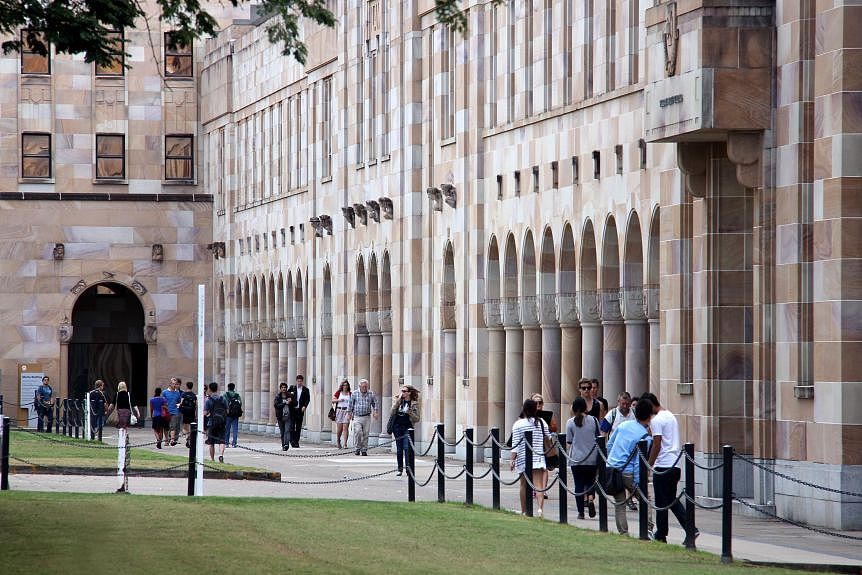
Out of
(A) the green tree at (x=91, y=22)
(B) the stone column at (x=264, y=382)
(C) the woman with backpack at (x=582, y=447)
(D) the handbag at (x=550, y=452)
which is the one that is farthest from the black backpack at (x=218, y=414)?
(A) the green tree at (x=91, y=22)

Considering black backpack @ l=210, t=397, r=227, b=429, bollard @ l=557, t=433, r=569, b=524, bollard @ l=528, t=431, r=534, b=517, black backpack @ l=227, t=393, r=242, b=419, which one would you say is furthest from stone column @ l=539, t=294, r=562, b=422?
bollard @ l=557, t=433, r=569, b=524

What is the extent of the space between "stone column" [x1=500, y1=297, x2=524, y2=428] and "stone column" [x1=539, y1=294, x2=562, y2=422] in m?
2.27

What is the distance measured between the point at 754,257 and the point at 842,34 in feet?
12.1

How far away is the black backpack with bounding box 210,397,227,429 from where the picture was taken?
44.9 meters

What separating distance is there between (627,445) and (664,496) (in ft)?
3.18

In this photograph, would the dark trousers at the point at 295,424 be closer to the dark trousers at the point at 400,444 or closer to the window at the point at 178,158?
the dark trousers at the point at 400,444

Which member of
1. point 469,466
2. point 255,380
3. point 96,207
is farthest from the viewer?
point 96,207

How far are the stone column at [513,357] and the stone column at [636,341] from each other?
7312mm

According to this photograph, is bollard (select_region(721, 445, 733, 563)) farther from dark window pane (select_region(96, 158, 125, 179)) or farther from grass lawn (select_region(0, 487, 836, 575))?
dark window pane (select_region(96, 158, 125, 179))

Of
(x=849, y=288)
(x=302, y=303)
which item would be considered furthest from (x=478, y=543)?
(x=302, y=303)

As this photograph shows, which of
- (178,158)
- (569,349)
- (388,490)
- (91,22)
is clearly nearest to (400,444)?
(569,349)

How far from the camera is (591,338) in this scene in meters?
37.7

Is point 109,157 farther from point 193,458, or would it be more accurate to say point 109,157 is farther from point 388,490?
point 193,458

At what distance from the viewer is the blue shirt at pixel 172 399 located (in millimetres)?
51531
